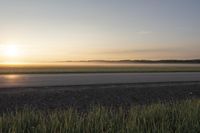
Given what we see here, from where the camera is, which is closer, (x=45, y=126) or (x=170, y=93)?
(x=45, y=126)

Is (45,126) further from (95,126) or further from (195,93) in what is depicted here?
(195,93)

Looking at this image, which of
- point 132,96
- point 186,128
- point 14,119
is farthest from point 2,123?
point 132,96

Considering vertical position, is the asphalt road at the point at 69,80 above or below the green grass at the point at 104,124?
below

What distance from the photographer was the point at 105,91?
2095 centimetres

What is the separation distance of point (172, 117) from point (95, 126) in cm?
229

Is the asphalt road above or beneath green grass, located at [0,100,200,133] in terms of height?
beneath

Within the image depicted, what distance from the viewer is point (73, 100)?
18.1 metres

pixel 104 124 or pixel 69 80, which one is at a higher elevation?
pixel 104 124

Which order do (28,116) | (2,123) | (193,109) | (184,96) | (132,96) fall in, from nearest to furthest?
1. (2,123)
2. (28,116)
3. (193,109)
4. (132,96)
5. (184,96)

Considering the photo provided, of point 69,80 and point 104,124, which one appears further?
point 69,80

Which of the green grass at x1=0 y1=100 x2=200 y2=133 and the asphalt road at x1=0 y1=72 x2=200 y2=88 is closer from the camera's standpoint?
the green grass at x1=0 y1=100 x2=200 y2=133

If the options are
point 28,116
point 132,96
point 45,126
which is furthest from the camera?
point 132,96

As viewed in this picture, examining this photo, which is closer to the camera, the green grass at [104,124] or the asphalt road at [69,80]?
the green grass at [104,124]

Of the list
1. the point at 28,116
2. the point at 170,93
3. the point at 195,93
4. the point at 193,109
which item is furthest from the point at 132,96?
the point at 28,116
